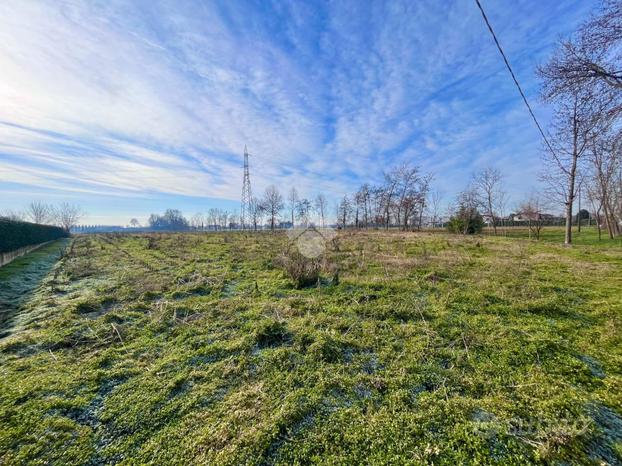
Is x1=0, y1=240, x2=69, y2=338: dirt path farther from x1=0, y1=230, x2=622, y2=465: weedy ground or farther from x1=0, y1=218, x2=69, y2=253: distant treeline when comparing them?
x1=0, y1=218, x2=69, y2=253: distant treeline

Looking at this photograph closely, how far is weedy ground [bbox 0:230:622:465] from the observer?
2150mm

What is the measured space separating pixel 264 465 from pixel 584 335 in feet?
17.7

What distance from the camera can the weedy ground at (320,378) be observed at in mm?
2150

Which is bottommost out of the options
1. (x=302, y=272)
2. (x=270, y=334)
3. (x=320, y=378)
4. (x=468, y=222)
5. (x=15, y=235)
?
(x=320, y=378)

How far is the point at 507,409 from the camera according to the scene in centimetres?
248

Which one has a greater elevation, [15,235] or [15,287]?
[15,235]

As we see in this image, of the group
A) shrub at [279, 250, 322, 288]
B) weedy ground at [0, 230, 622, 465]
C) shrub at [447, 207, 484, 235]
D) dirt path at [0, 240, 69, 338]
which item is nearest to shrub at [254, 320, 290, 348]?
weedy ground at [0, 230, 622, 465]

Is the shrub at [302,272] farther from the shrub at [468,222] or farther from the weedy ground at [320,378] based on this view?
the shrub at [468,222]

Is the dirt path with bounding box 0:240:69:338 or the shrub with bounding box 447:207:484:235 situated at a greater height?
the shrub with bounding box 447:207:484:235

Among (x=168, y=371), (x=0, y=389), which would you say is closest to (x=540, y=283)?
(x=168, y=371)

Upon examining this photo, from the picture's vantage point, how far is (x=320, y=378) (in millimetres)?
3072

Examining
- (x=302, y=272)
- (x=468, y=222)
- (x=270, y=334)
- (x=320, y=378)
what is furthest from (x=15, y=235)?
(x=468, y=222)

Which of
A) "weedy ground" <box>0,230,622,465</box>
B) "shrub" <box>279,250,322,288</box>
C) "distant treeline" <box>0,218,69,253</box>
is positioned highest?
"distant treeline" <box>0,218,69,253</box>

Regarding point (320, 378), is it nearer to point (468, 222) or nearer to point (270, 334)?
point (270, 334)
